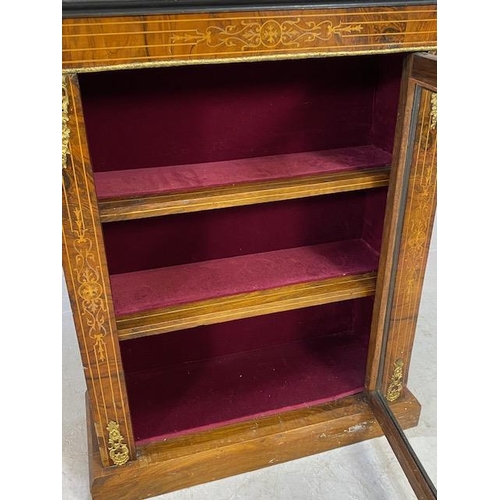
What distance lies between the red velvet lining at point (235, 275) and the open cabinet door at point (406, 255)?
103mm

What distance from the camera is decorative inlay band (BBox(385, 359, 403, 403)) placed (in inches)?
52.7

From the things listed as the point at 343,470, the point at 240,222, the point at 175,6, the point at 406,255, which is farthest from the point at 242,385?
the point at 175,6

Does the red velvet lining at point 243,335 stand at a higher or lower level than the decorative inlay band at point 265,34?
lower

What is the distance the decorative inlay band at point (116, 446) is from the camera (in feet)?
3.86

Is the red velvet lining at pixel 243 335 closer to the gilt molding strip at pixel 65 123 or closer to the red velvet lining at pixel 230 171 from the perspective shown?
the red velvet lining at pixel 230 171

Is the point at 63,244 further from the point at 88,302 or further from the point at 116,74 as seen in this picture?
the point at 116,74

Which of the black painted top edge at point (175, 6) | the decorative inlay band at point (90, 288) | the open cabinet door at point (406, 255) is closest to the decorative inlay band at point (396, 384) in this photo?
the open cabinet door at point (406, 255)

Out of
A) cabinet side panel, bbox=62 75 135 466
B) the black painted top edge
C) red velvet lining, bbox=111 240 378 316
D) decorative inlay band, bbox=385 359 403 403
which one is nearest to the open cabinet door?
decorative inlay band, bbox=385 359 403 403

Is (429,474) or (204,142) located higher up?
(204,142)

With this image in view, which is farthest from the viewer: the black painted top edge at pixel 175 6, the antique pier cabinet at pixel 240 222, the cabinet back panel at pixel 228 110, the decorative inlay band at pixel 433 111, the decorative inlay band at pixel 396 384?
the decorative inlay band at pixel 396 384

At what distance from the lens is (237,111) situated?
3.97 feet

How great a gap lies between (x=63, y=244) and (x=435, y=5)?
0.74 meters

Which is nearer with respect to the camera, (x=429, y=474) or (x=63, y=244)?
(x=63, y=244)

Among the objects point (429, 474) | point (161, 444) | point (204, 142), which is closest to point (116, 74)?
point (204, 142)
